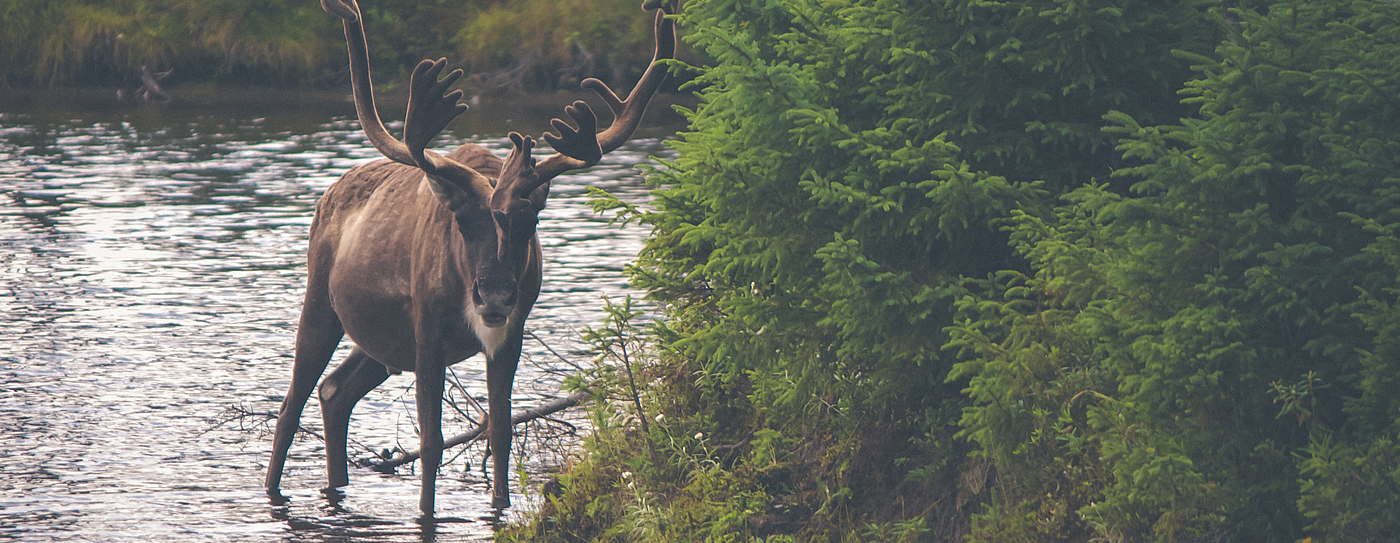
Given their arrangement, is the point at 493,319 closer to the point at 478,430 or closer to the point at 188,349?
the point at 478,430

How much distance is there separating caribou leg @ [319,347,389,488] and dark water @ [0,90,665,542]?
0.70 feet

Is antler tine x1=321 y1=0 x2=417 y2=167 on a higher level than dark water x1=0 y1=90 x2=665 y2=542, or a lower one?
higher

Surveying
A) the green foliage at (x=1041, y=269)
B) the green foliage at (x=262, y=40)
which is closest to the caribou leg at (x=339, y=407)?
the green foliage at (x=1041, y=269)

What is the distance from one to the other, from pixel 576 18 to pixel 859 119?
117 feet

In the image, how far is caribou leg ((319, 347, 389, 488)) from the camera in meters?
9.44

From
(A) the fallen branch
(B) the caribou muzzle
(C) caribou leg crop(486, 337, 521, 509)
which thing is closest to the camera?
(B) the caribou muzzle

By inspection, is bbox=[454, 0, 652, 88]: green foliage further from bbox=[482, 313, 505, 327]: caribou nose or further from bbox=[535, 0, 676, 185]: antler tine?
bbox=[482, 313, 505, 327]: caribou nose

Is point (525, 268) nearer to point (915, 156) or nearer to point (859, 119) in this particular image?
point (859, 119)

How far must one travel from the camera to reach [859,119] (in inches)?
258

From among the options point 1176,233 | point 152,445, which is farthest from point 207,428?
point 1176,233

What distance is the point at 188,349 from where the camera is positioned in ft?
44.8

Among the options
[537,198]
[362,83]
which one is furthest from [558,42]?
[537,198]

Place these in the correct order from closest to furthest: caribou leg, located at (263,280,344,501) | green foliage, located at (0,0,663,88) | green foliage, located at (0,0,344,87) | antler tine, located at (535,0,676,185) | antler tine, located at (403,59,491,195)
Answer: antler tine, located at (535,0,676,185)
antler tine, located at (403,59,491,195)
caribou leg, located at (263,280,344,501)
green foliage, located at (0,0,663,88)
green foliage, located at (0,0,344,87)

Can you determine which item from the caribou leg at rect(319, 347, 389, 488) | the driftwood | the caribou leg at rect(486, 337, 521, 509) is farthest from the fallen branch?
the driftwood
